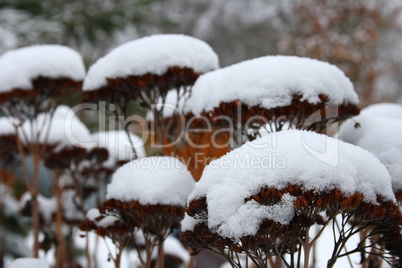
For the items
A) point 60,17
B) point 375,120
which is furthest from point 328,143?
point 60,17

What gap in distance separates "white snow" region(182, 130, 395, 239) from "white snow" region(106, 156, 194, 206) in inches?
22.6

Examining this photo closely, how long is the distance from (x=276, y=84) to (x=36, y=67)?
2.15m

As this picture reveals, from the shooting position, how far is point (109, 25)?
8.47 m

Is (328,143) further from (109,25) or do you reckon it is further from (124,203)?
(109,25)

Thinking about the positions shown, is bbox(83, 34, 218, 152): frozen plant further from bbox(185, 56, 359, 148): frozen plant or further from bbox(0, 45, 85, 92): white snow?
bbox(0, 45, 85, 92): white snow

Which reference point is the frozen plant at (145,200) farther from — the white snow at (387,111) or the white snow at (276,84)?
the white snow at (387,111)

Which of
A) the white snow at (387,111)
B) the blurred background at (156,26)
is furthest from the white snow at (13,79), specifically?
the blurred background at (156,26)

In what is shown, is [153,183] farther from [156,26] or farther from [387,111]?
[156,26]

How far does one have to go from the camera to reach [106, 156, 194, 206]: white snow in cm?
254

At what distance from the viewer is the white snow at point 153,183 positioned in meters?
2.54

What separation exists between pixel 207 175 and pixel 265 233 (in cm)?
41

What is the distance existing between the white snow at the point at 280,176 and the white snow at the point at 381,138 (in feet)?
2.32

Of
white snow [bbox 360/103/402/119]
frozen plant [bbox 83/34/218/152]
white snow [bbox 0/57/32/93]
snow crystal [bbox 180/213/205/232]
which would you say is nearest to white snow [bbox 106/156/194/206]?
snow crystal [bbox 180/213/205/232]

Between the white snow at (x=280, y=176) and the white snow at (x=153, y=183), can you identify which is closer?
the white snow at (x=280, y=176)
